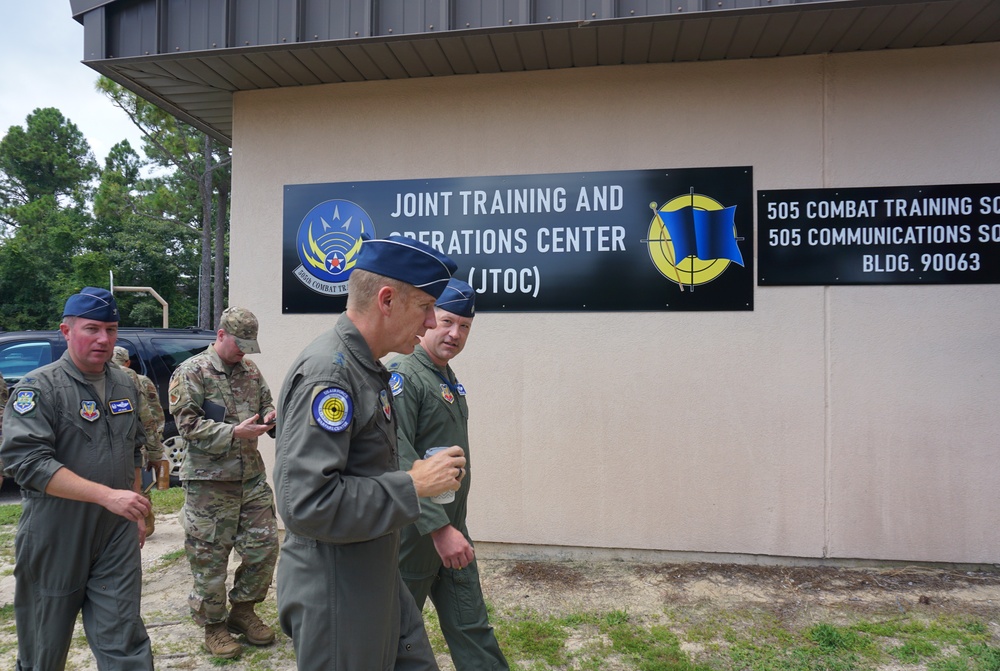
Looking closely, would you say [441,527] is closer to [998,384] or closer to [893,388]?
[893,388]

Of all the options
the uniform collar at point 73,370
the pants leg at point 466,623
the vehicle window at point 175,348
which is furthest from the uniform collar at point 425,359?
the vehicle window at point 175,348

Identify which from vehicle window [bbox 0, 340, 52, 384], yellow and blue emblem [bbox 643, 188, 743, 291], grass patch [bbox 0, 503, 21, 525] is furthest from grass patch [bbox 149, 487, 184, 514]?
yellow and blue emblem [bbox 643, 188, 743, 291]

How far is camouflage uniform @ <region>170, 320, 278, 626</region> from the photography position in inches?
147

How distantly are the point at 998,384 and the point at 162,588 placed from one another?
220 inches

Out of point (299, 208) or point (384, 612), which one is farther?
point (299, 208)

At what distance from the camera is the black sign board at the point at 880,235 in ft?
14.9

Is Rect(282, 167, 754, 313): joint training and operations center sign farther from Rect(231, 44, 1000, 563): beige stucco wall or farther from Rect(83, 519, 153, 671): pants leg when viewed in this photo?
Rect(83, 519, 153, 671): pants leg

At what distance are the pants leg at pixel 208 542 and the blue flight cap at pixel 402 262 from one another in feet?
8.14

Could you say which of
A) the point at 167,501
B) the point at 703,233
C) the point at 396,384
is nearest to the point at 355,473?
the point at 396,384

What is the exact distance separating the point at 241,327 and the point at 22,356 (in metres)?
4.85

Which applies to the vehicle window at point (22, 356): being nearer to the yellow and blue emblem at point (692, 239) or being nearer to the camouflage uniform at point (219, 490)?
the camouflage uniform at point (219, 490)

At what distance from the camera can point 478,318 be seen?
503cm

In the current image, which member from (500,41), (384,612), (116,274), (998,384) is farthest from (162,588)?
(116,274)

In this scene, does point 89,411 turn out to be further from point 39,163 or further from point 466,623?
point 39,163
